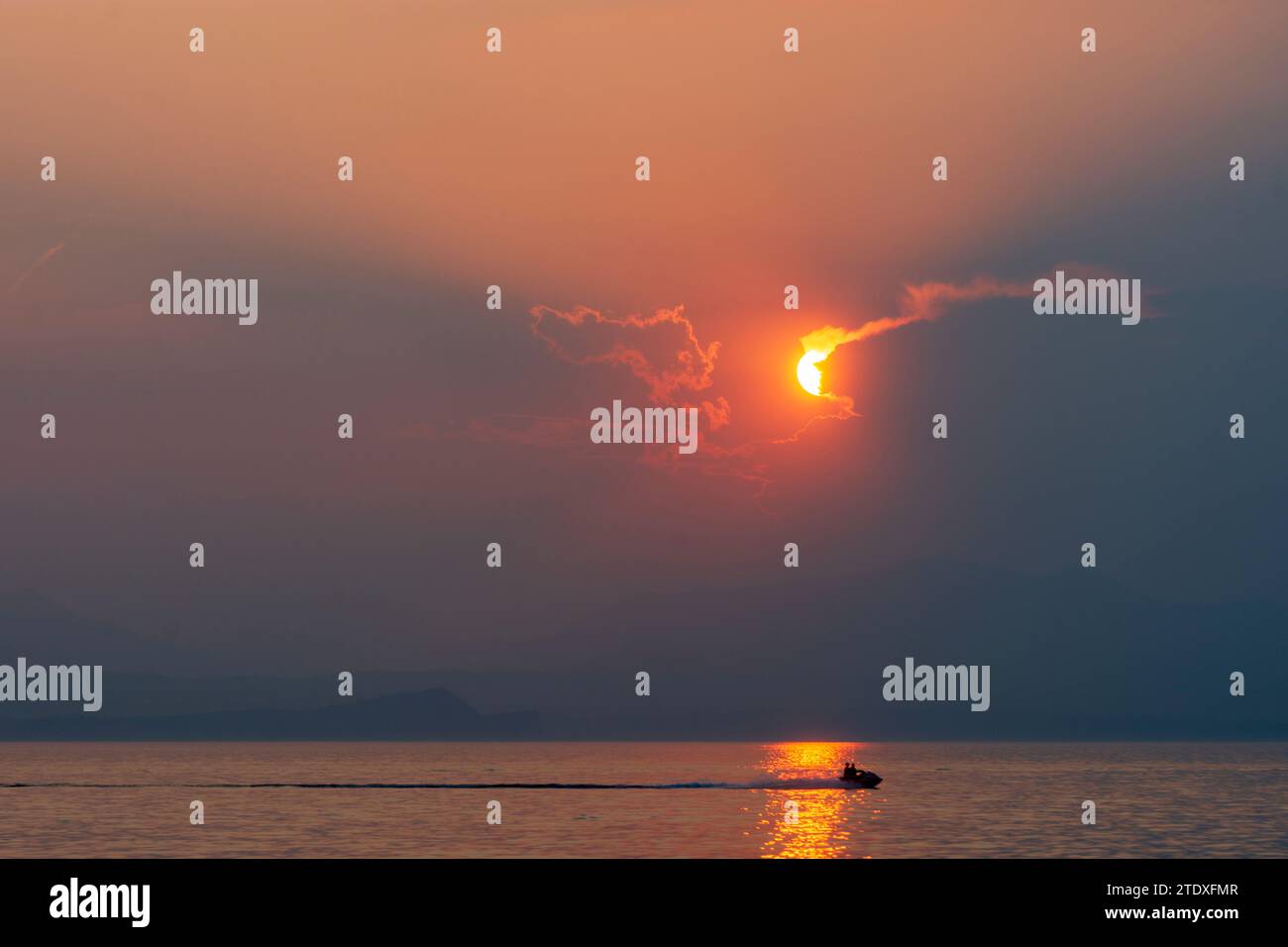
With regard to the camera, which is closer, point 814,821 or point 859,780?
point 814,821

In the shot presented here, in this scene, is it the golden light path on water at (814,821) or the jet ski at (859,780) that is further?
the jet ski at (859,780)

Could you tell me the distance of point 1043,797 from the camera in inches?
7456

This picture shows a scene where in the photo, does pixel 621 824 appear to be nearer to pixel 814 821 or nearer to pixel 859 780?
pixel 814 821

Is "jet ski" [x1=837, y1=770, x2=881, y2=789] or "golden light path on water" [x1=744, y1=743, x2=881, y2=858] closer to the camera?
"golden light path on water" [x1=744, y1=743, x2=881, y2=858]

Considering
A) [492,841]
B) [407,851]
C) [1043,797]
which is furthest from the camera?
[1043,797]

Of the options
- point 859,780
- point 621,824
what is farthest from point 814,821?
point 859,780

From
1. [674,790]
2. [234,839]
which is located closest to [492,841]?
[234,839]
